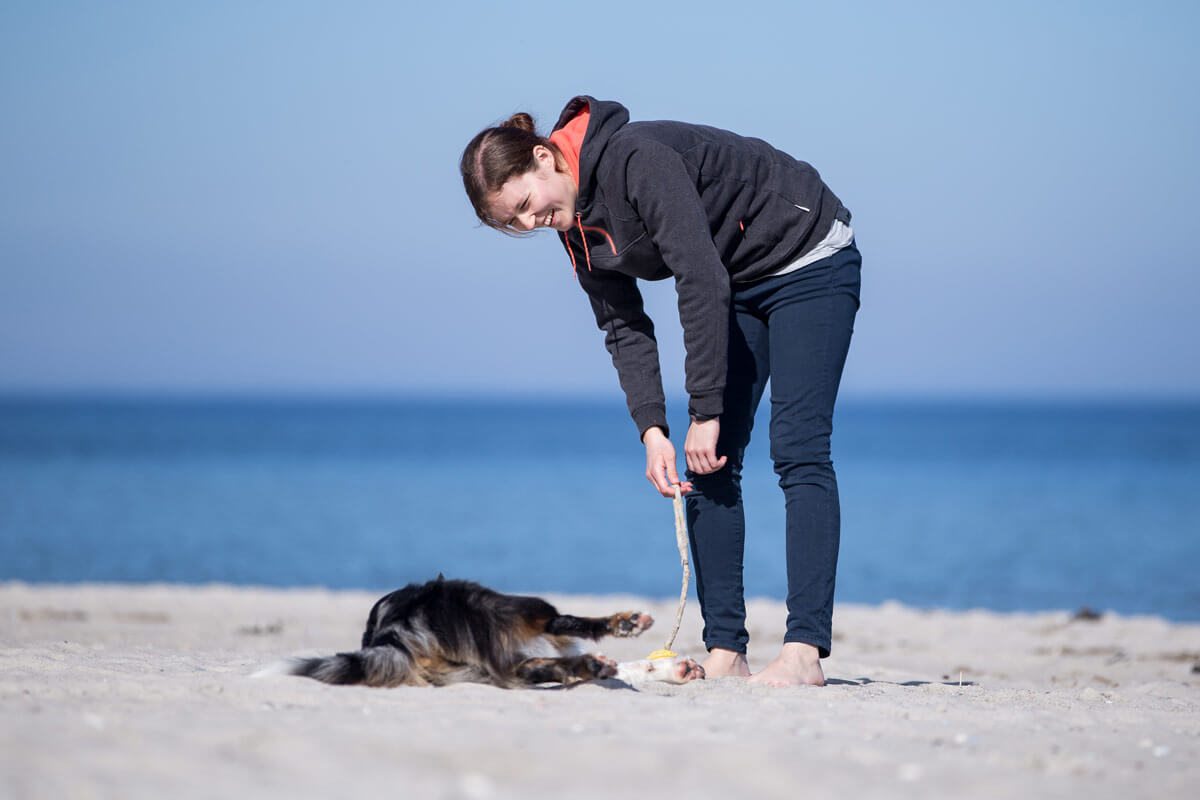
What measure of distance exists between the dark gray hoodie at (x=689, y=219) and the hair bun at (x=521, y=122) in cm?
10

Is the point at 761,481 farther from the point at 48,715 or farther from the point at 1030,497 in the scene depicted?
the point at 48,715

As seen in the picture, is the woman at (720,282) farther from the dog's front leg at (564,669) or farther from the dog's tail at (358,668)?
the dog's tail at (358,668)

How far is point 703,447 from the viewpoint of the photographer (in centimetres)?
347

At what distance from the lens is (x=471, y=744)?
224cm

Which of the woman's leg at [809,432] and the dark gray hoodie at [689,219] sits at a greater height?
the dark gray hoodie at [689,219]

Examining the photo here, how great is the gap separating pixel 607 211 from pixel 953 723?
1677 mm

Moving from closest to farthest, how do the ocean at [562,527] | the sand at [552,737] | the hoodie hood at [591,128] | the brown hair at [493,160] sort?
1. the sand at [552,737]
2. the brown hair at [493,160]
3. the hoodie hood at [591,128]
4. the ocean at [562,527]

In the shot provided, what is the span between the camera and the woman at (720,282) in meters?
3.28

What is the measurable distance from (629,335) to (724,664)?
110 cm

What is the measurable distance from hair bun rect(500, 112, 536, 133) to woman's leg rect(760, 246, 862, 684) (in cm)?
88

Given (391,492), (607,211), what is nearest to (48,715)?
(607,211)

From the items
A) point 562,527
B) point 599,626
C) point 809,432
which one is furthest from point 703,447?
point 562,527

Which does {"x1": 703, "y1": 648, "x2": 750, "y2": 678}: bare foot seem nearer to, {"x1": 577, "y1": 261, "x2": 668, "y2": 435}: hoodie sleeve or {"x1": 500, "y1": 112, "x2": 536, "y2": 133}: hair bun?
{"x1": 577, "y1": 261, "x2": 668, "y2": 435}: hoodie sleeve

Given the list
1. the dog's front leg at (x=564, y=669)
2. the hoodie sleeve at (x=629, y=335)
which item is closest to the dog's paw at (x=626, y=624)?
the dog's front leg at (x=564, y=669)
